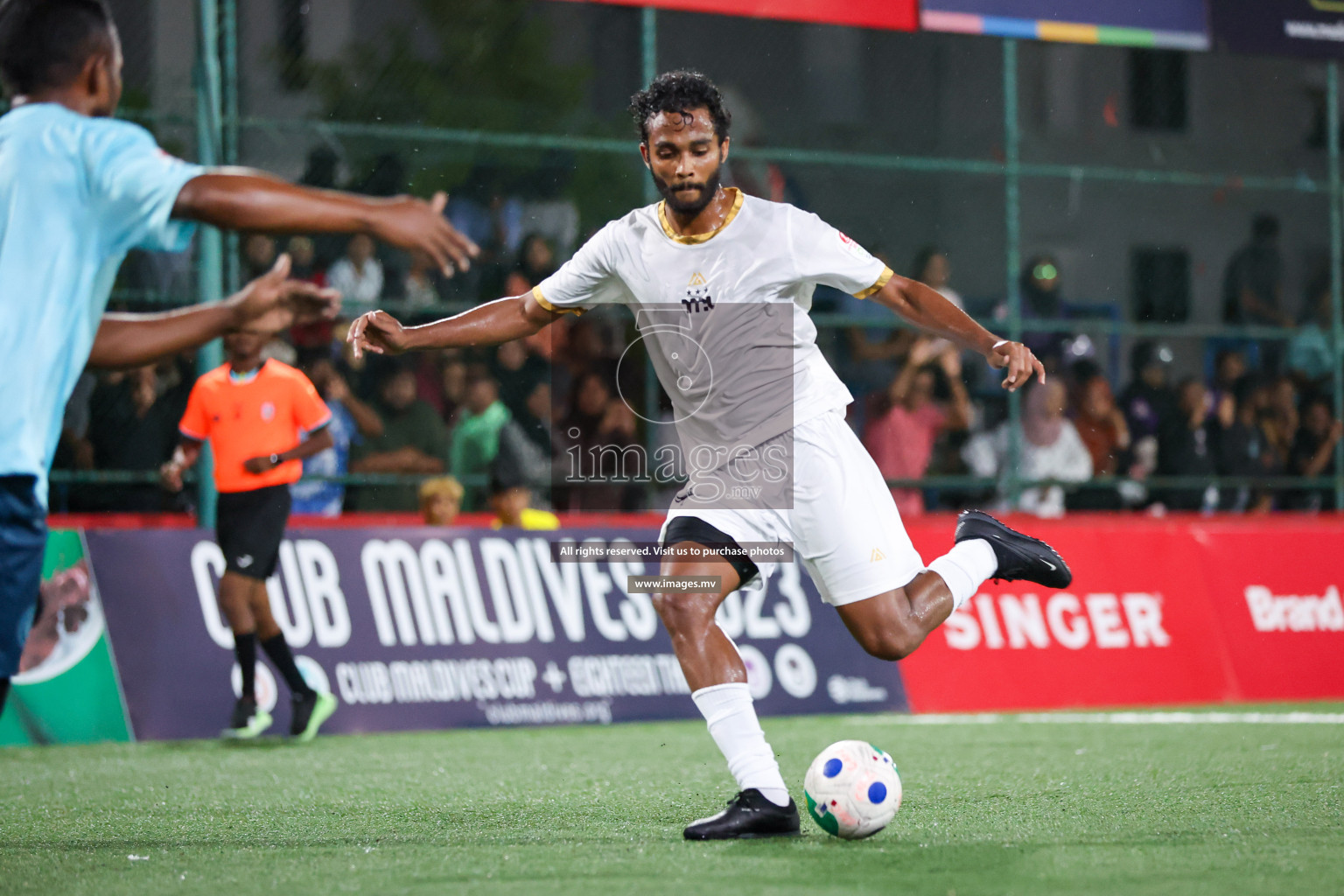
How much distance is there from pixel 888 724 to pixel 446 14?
10316mm

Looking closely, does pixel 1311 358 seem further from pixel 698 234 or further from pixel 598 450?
pixel 698 234

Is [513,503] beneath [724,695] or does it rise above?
above

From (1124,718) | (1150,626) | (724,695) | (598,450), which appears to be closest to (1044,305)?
(1150,626)

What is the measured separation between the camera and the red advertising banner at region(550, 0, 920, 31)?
11.5 m

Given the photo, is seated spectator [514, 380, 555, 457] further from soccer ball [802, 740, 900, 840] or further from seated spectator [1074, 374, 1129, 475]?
soccer ball [802, 740, 900, 840]

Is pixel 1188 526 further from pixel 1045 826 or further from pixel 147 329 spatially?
pixel 147 329

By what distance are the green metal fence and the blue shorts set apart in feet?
20.8

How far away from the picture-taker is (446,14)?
17.3 m

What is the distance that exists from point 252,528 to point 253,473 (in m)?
0.33

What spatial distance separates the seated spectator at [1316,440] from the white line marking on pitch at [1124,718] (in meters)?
3.49

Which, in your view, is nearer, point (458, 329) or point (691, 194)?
→ point (691, 194)

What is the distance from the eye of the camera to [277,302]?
4320 millimetres

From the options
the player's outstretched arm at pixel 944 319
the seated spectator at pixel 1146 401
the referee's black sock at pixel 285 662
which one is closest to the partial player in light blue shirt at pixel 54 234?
the player's outstretched arm at pixel 944 319

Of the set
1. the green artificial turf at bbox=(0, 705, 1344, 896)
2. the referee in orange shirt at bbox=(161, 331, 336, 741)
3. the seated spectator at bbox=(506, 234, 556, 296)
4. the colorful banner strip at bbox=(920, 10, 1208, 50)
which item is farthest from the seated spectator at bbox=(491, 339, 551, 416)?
the colorful banner strip at bbox=(920, 10, 1208, 50)
